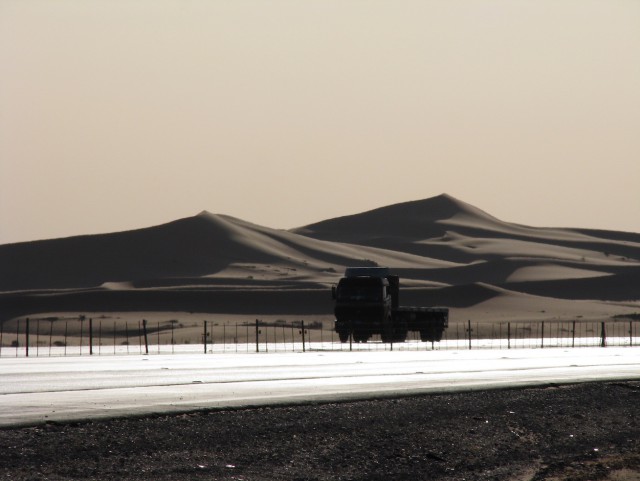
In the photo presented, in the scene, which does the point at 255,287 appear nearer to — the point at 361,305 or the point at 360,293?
the point at 360,293

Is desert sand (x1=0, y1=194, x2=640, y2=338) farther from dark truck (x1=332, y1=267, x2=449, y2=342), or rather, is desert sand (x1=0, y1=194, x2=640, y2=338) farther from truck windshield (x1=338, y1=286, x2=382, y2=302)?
truck windshield (x1=338, y1=286, x2=382, y2=302)

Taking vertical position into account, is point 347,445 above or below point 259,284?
above

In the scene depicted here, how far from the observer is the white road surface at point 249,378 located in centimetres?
2158

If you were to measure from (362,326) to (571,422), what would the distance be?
3620 centimetres

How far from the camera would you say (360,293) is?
2317 inches

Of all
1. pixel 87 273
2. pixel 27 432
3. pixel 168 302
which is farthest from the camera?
pixel 87 273

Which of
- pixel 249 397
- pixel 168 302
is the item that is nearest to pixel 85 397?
pixel 249 397

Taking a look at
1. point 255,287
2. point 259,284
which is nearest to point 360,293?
point 255,287

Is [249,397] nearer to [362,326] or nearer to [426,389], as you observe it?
[426,389]

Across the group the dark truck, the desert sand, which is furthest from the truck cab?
the desert sand

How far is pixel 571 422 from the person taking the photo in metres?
22.9

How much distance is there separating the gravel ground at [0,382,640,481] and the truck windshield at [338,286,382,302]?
34.3 metres

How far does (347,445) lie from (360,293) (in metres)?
40.2

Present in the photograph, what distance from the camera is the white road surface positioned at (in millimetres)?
21578
